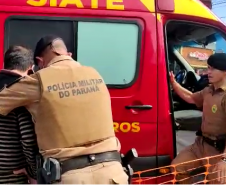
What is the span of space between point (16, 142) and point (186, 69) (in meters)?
3.45

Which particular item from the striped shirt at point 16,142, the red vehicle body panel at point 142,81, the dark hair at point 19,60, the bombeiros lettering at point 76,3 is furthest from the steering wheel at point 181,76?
the striped shirt at point 16,142

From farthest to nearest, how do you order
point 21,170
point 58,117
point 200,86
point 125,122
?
point 200,86
point 125,122
point 21,170
point 58,117

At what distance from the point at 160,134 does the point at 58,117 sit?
165cm

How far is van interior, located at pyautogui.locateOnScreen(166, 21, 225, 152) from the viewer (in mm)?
4223

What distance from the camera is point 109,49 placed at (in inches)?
145

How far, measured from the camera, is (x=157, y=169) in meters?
3.72

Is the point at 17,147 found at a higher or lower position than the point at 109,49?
lower

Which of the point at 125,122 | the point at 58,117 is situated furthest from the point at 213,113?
the point at 58,117

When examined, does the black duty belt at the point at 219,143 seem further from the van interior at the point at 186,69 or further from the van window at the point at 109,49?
the van window at the point at 109,49

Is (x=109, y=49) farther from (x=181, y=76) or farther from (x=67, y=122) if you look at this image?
(x=181, y=76)

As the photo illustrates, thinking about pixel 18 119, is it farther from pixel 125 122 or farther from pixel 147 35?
pixel 147 35

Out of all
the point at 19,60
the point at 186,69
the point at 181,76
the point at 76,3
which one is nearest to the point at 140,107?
the point at 76,3

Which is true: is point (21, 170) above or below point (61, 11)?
below

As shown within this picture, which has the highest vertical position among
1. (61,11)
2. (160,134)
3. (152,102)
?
(61,11)
